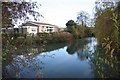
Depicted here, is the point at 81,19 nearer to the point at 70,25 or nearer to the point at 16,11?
the point at 70,25

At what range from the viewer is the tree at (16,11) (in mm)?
3287

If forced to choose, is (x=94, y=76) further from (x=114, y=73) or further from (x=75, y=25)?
(x=75, y=25)

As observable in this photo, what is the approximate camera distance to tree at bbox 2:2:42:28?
3.29m

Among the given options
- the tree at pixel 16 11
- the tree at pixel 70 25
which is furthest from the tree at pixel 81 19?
the tree at pixel 16 11

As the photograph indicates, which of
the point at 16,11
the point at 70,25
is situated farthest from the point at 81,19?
the point at 16,11

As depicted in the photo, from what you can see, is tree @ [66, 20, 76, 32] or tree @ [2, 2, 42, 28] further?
tree @ [66, 20, 76, 32]

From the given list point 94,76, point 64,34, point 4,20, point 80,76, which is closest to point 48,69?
point 80,76

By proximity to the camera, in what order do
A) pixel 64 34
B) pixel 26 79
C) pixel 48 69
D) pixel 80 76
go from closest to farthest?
pixel 26 79
pixel 80 76
pixel 48 69
pixel 64 34

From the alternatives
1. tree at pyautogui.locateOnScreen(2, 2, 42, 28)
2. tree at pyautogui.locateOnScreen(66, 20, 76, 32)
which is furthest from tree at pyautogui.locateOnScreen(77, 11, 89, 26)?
tree at pyautogui.locateOnScreen(2, 2, 42, 28)

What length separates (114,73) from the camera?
6.33 m

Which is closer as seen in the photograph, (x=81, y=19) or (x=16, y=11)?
(x=16, y=11)

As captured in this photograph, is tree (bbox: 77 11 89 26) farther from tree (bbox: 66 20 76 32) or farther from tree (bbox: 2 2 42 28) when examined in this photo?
tree (bbox: 2 2 42 28)

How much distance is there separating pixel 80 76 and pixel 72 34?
67.2 feet

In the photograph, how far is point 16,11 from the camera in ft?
11.0
